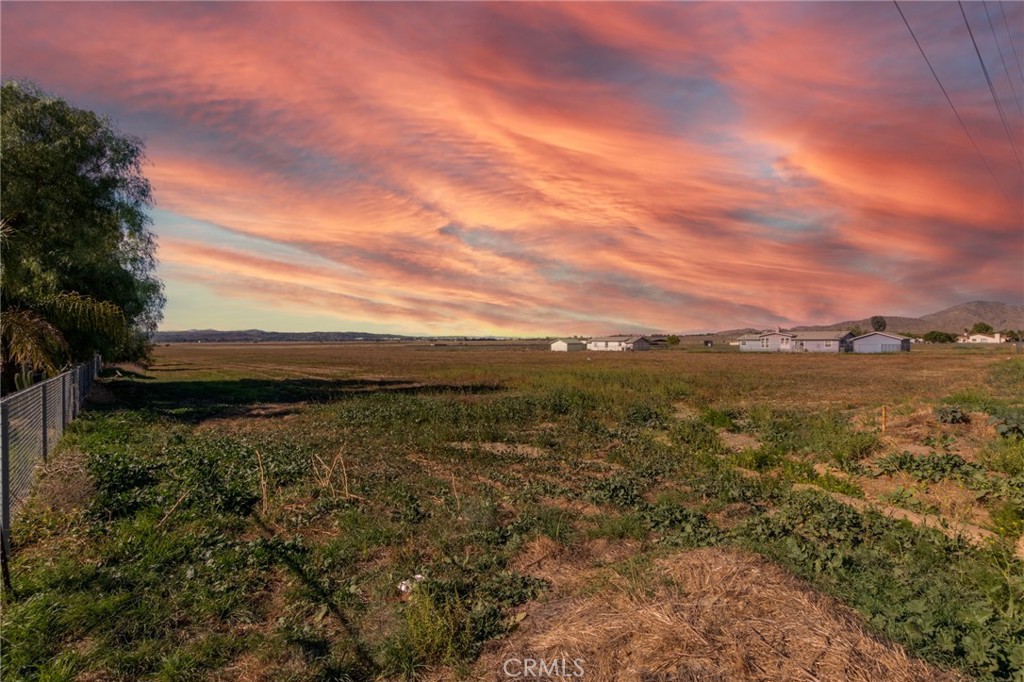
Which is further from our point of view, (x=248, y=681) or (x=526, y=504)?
(x=526, y=504)

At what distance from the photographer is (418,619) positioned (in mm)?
5523

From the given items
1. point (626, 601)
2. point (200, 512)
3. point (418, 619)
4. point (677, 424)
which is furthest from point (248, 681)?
point (677, 424)

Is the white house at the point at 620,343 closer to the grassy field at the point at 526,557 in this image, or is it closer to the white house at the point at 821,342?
the white house at the point at 821,342

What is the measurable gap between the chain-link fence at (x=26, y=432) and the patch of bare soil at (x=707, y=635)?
6771mm

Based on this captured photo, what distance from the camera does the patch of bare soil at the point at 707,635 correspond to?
441 cm

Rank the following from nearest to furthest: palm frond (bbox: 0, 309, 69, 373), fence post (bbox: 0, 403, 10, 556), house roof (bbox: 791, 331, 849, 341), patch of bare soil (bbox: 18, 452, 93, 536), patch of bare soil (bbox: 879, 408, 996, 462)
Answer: fence post (bbox: 0, 403, 10, 556)
patch of bare soil (bbox: 18, 452, 93, 536)
palm frond (bbox: 0, 309, 69, 373)
patch of bare soil (bbox: 879, 408, 996, 462)
house roof (bbox: 791, 331, 849, 341)

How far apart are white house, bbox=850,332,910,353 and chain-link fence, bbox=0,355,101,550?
123 m

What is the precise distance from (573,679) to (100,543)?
7.26 metres

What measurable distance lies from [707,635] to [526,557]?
10.5 feet

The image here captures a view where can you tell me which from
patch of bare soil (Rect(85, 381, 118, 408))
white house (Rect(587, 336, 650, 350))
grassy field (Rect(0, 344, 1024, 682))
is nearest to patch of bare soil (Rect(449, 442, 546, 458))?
grassy field (Rect(0, 344, 1024, 682))

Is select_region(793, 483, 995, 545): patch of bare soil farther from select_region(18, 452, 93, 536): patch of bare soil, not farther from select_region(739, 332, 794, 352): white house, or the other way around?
select_region(739, 332, 794, 352): white house

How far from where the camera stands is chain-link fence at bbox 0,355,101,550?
6797 mm

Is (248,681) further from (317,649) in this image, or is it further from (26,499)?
(26,499)

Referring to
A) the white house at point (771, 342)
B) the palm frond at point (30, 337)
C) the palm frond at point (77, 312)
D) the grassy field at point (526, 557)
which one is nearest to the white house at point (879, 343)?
the white house at point (771, 342)
